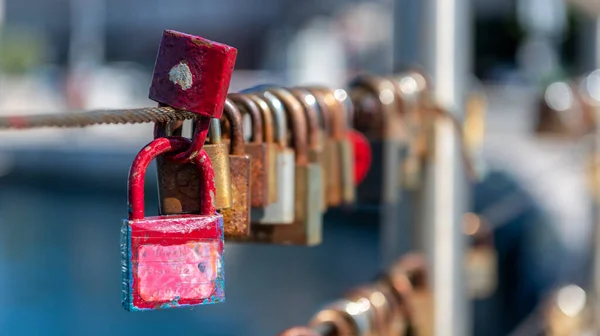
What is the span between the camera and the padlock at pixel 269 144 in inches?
33.6

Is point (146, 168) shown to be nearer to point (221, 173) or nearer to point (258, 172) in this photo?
point (221, 173)

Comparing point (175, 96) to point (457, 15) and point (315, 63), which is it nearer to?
point (457, 15)

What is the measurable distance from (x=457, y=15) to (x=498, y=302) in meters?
3.82

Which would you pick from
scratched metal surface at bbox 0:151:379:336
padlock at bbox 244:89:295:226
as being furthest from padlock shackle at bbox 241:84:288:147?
scratched metal surface at bbox 0:151:379:336

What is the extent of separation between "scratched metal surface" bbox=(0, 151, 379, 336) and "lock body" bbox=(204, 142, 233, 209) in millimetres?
5523

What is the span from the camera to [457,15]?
156 cm

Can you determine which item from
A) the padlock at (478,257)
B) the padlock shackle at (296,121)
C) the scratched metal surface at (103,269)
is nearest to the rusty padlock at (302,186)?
the padlock shackle at (296,121)

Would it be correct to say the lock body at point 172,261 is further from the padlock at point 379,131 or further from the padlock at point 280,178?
the padlock at point 379,131

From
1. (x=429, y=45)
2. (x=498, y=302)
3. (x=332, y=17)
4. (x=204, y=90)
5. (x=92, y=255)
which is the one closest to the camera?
(x=204, y=90)

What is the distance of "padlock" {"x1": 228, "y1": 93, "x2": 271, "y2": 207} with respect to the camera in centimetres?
83

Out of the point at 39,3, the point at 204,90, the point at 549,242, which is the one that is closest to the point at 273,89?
the point at 204,90

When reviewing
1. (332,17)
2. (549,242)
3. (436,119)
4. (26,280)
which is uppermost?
(332,17)

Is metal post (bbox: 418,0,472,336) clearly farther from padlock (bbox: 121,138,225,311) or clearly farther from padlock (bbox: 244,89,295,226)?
padlock (bbox: 121,138,225,311)

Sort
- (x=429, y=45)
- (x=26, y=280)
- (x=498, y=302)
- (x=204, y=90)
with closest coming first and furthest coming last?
(x=204, y=90)
(x=429, y=45)
(x=498, y=302)
(x=26, y=280)
